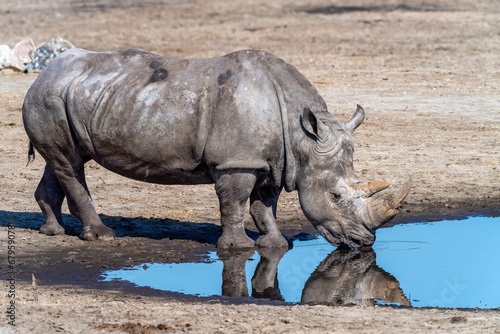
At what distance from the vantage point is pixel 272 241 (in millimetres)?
10664

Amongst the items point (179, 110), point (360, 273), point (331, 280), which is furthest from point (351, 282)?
point (179, 110)

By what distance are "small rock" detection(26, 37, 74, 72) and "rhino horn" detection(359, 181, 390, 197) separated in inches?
397

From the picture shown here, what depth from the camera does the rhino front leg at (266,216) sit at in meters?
10.7

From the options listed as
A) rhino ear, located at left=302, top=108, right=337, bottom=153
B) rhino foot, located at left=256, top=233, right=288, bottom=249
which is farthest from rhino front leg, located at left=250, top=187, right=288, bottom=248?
rhino ear, located at left=302, top=108, right=337, bottom=153

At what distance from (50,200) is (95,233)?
576mm

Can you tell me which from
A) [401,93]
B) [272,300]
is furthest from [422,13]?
[272,300]

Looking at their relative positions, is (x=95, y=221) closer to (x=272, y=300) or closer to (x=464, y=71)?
(x=272, y=300)

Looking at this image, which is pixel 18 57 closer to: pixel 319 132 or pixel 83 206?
pixel 83 206

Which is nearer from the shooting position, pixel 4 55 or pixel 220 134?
pixel 220 134

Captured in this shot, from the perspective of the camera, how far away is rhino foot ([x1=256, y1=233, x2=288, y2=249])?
1066 centimetres

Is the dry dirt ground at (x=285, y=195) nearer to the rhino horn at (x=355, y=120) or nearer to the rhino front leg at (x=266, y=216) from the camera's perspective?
the rhino front leg at (x=266, y=216)

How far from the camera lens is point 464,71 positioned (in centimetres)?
1917

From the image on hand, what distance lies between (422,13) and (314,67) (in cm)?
665

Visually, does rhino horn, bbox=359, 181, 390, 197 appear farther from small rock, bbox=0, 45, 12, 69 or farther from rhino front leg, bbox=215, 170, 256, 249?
small rock, bbox=0, 45, 12, 69
